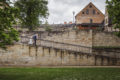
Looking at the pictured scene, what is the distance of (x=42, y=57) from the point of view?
21.8 meters

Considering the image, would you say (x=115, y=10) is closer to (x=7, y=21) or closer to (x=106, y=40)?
(x=106, y=40)

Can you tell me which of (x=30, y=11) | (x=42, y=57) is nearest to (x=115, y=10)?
(x=42, y=57)

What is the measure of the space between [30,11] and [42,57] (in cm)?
2416

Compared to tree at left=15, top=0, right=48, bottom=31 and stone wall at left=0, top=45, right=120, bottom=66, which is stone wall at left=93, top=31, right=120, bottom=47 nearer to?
stone wall at left=0, top=45, right=120, bottom=66

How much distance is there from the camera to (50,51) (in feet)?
70.9

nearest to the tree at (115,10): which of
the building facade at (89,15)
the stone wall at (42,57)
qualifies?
the stone wall at (42,57)

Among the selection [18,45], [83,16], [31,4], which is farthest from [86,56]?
[83,16]

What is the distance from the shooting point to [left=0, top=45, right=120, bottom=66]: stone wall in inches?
838

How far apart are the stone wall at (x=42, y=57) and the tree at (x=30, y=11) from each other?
66.0 ft

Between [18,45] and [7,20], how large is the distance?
10.1m

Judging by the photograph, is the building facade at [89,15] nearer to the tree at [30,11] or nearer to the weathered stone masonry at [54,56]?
the tree at [30,11]

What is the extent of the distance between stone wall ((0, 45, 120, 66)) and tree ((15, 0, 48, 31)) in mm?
20104

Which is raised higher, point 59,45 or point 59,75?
point 59,45

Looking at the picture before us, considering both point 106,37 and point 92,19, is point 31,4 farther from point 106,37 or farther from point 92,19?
point 92,19
